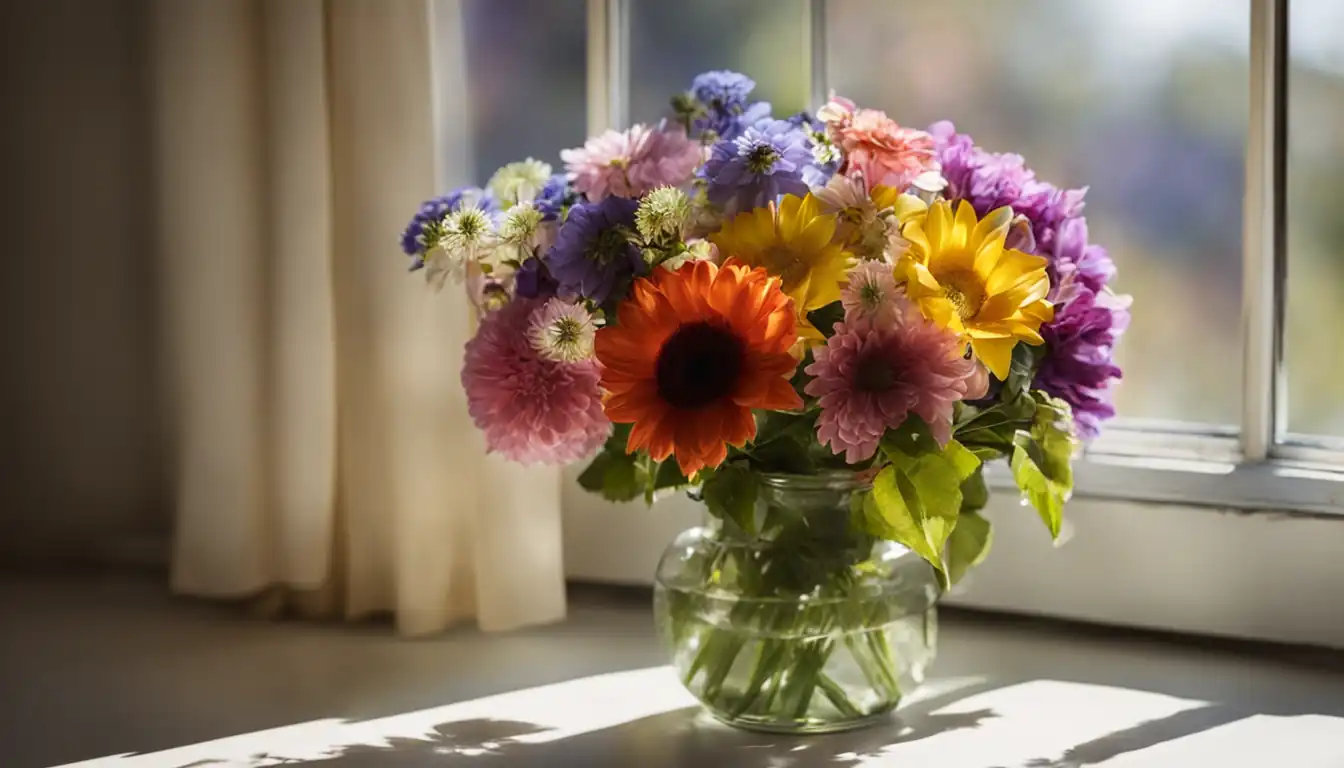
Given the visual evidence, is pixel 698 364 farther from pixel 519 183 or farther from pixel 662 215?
pixel 519 183

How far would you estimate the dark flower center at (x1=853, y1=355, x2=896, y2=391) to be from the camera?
2.49 feet

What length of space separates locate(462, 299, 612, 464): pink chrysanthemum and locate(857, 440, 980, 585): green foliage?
0.59 feet

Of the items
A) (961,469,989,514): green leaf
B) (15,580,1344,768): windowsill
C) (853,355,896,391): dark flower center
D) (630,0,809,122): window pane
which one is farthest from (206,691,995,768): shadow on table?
(630,0,809,122): window pane

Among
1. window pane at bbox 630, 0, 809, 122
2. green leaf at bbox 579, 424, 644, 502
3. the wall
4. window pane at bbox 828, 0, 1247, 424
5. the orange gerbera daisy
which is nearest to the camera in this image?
the orange gerbera daisy

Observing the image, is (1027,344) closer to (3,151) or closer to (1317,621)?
(1317,621)

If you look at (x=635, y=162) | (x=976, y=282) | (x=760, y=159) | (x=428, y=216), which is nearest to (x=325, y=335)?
(x=428, y=216)

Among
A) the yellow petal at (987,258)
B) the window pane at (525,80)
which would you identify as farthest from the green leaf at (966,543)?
the window pane at (525,80)

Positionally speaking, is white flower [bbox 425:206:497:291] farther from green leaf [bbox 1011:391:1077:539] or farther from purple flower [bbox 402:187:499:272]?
green leaf [bbox 1011:391:1077:539]

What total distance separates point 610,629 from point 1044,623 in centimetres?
35

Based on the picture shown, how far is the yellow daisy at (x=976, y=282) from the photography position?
30.1 inches

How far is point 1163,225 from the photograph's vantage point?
3.65ft

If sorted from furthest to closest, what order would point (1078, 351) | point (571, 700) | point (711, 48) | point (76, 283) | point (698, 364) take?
point (76, 283)
point (711, 48)
point (571, 700)
point (1078, 351)
point (698, 364)

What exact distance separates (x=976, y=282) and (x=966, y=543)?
237 mm

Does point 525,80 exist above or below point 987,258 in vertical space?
above
